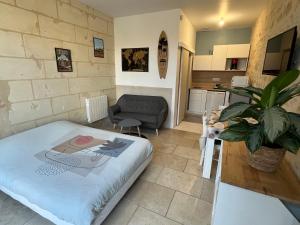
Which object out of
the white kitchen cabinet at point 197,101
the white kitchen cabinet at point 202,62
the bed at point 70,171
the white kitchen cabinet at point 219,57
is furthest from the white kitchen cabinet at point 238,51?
the bed at point 70,171

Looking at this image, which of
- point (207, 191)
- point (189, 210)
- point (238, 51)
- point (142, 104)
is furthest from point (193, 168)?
point (238, 51)

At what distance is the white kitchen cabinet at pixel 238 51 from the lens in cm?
469

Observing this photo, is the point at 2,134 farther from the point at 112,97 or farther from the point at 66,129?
the point at 112,97

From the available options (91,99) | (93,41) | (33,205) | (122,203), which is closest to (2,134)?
(33,205)

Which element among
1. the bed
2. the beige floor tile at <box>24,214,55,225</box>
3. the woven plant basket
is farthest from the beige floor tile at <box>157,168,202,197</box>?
the beige floor tile at <box>24,214,55,225</box>

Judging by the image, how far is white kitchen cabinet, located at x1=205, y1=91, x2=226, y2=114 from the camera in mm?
5098

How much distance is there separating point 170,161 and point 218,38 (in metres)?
4.61

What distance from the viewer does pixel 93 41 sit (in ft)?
12.0

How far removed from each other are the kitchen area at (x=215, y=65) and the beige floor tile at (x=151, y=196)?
12.1 feet

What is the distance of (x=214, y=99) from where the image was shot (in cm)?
520

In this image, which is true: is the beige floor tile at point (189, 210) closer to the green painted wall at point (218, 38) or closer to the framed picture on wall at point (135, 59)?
the framed picture on wall at point (135, 59)

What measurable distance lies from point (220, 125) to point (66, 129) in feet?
7.85

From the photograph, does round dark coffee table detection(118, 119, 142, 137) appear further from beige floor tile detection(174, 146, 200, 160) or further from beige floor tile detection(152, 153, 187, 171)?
beige floor tile detection(174, 146, 200, 160)

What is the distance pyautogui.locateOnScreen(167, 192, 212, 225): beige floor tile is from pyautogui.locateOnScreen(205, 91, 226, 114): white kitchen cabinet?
3695 millimetres
